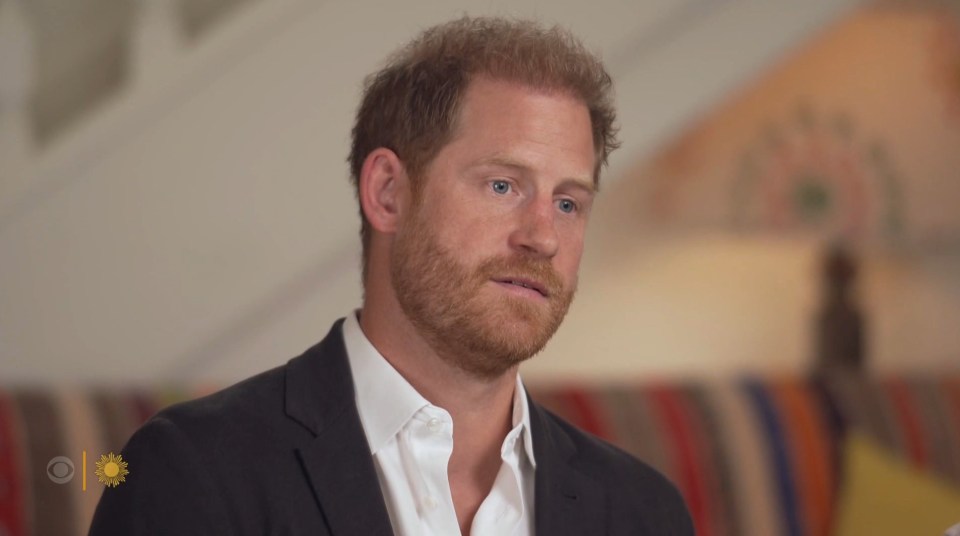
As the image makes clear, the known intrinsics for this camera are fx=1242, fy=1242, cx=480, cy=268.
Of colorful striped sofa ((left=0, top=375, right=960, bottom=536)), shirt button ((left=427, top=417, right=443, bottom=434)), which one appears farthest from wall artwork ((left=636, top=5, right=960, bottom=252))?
shirt button ((left=427, top=417, right=443, bottom=434))

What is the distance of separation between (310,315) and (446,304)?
3.29ft

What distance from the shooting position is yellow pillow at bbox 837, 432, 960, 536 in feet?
7.27

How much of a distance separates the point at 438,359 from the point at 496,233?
0.16 m

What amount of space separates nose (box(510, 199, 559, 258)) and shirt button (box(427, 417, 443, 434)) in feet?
0.67

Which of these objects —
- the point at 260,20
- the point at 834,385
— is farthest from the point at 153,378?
the point at 834,385

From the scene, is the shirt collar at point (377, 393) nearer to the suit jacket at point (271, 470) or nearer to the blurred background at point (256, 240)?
the suit jacket at point (271, 470)

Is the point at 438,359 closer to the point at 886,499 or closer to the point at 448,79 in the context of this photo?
the point at 448,79

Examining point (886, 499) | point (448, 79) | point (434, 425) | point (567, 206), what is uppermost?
point (448, 79)

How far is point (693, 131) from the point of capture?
10.4 feet

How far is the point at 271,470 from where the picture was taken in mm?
1242

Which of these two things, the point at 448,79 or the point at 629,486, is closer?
the point at 448,79

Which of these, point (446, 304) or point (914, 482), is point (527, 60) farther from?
point (914, 482)

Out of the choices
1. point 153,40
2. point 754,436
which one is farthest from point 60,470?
point 754,436

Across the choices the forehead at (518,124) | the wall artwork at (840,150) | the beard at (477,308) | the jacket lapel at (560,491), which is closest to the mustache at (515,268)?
the beard at (477,308)
